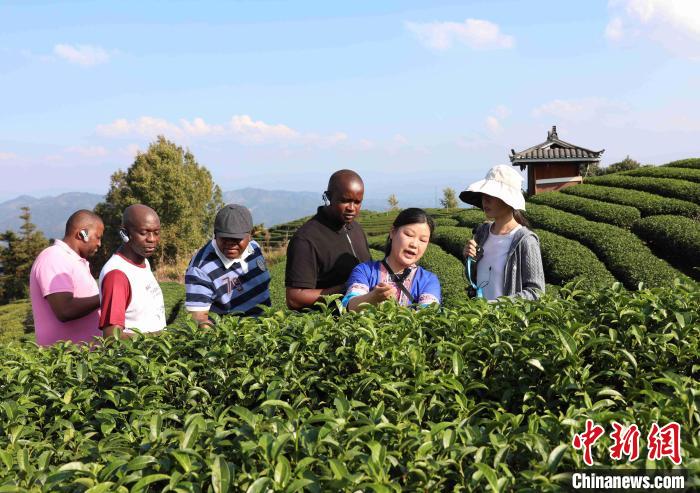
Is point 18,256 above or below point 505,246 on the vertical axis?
below

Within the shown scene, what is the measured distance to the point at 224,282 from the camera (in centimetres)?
412

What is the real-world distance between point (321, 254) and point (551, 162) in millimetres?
18835

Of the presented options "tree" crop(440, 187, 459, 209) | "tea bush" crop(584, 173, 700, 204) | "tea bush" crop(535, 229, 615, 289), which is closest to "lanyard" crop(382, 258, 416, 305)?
"tea bush" crop(535, 229, 615, 289)

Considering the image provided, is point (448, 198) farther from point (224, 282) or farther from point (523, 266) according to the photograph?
point (224, 282)

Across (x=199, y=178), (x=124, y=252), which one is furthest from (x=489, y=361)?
(x=199, y=178)

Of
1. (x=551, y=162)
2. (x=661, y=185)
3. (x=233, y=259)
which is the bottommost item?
(x=233, y=259)

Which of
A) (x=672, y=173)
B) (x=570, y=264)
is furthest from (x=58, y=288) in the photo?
(x=672, y=173)

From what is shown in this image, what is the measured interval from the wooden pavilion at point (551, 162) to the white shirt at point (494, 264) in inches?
698

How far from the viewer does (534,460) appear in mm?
1688

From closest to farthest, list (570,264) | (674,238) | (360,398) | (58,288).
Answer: (360,398) → (58,288) → (570,264) → (674,238)

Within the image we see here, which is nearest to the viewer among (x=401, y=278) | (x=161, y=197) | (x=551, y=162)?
(x=401, y=278)

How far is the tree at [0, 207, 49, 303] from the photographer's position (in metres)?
49.3

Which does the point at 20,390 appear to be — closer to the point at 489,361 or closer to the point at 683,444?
the point at 489,361

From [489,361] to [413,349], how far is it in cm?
38
